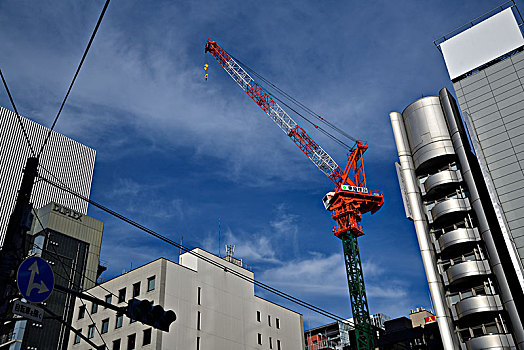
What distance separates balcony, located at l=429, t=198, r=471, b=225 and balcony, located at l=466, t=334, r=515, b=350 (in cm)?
1386

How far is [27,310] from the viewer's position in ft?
53.3

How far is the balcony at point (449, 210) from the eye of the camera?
184 ft

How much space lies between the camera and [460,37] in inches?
2571

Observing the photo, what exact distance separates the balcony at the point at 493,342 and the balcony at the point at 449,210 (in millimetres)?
13859

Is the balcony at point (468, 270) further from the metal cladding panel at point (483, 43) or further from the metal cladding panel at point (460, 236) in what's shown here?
the metal cladding panel at point (483, 43)

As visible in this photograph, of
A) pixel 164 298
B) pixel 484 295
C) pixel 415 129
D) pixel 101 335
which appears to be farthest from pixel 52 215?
pixel 484 295

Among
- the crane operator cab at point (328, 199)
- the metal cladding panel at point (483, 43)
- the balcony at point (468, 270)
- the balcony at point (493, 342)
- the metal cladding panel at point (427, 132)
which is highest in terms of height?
the crane operator cab at point (328, 199)

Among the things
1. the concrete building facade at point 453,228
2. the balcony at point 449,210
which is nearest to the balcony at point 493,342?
the concrete building facade at point 453,228

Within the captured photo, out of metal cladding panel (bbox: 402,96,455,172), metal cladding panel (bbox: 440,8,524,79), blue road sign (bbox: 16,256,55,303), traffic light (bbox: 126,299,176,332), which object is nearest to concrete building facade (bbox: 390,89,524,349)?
metal cladding panel (bbox: 402,96,455,172)

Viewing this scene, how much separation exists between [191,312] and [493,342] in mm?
43585

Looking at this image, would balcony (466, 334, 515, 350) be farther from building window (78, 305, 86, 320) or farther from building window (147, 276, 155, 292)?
building window (78, 305, 86, 320)

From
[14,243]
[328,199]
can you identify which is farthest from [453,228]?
[14,243]

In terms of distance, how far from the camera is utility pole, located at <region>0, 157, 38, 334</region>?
15398 mm

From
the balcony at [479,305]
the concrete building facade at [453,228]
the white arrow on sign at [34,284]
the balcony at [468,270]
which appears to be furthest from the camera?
the balcony at [468,270]
